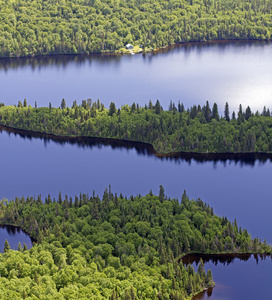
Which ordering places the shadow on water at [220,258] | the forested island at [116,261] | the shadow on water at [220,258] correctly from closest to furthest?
1. the forested island at [116,261]
2. the shadow on water at [220,258]
3. the shadow on water at [220,258]

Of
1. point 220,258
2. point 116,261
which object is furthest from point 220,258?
point 116,261

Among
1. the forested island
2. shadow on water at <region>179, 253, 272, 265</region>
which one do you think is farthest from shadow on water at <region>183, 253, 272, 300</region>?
the forested island

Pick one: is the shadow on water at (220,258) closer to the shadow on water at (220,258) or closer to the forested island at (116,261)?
the shadow on water at (220,258)

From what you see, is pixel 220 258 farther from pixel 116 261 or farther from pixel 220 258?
pixel 116 261

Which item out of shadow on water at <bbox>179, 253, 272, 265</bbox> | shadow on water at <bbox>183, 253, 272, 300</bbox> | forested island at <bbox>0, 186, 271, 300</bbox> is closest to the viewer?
forested island at <bbox>0, 186, 271, 300</bbox>

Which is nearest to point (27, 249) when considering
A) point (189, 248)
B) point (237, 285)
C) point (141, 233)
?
point (141, 233)

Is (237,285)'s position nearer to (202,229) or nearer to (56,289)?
(202,229)

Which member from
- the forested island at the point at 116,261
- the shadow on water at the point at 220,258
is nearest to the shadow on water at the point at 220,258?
the shadow on water at the point at 220,258

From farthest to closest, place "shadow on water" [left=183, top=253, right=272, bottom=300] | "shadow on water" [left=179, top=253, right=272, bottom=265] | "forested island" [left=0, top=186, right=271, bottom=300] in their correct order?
"shadow on water" [left=179, top=253, right=272, bottom=265] < "shadow on water" [left=183, top=253, right=272, bottom=300] < "forested island" [left=0, top=186, right=271, bottom=300]

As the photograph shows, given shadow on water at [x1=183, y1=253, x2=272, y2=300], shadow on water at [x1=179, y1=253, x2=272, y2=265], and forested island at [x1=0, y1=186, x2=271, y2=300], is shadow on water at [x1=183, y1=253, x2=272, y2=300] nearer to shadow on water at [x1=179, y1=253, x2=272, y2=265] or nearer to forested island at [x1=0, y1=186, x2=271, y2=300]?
shadow on water at [x1=179, y1=253, x2=272, y2=265]

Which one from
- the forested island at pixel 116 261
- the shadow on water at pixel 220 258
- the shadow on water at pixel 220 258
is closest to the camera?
the forested island at pixel 116 261

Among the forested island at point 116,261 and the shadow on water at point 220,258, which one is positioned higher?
the forested island at point 116,261
